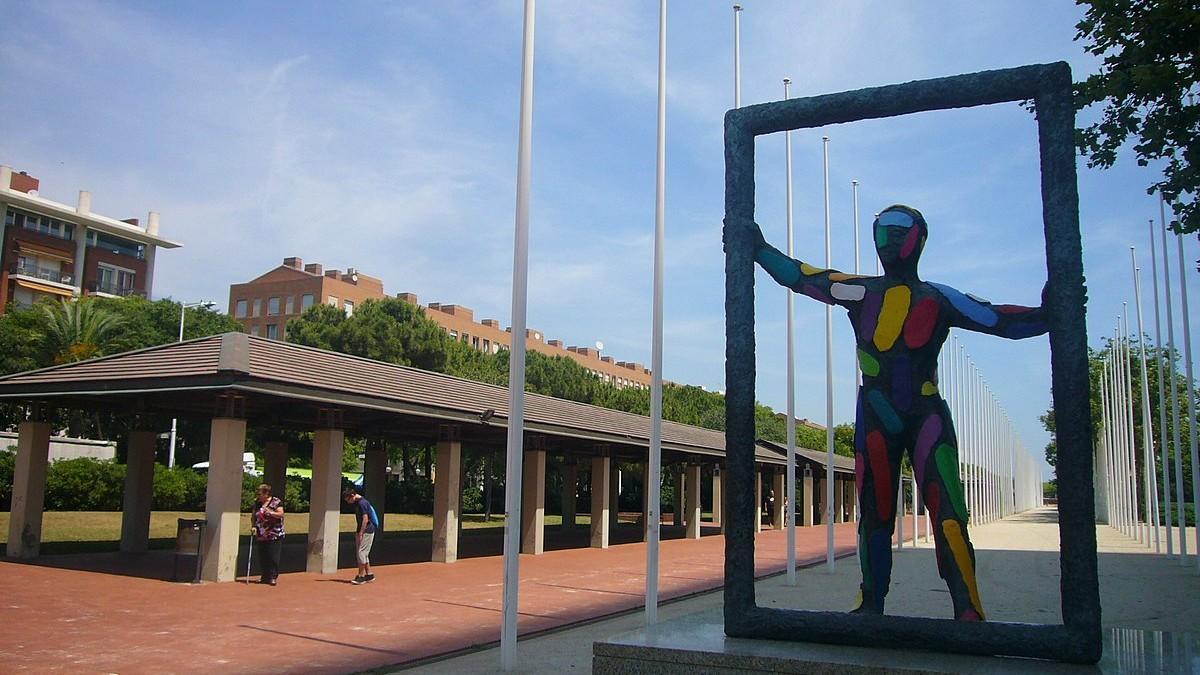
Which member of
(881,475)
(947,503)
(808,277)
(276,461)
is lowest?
(947,503)

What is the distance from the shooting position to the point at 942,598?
53.5 feet

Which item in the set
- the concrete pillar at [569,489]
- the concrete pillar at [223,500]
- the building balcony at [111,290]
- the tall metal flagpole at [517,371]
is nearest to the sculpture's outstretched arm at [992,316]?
the tall metal flagpole at [517,371]

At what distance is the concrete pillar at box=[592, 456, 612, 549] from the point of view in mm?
27812

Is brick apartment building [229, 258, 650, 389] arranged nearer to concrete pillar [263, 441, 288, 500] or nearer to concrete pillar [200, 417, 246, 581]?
concrete pillar [263, 441, 288, 500]

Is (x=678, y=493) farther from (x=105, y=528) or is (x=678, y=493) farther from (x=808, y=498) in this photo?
(x=105, y=528)

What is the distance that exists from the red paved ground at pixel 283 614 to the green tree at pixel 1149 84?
9.46m

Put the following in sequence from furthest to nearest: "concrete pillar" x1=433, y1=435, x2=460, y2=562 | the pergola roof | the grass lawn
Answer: the grass lawn < "concrete pillar" x1=433, y1=435, x2=460, y2=562 < the pergola roof

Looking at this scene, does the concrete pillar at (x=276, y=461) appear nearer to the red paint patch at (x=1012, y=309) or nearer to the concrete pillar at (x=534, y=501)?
the concrete pillar at (x=534, y=501)

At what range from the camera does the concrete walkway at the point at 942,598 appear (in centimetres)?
1030

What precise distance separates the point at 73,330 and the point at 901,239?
150ft

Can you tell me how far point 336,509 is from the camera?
1838cm

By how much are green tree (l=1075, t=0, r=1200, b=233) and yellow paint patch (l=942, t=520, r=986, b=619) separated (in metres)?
6.58

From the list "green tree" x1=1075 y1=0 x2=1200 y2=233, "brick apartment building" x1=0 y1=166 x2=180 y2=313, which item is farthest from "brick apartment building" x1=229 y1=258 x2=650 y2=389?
"green tree" x1=1075 y1=0 x2=1200 y2=233

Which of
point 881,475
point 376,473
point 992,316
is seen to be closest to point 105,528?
point 376,473
